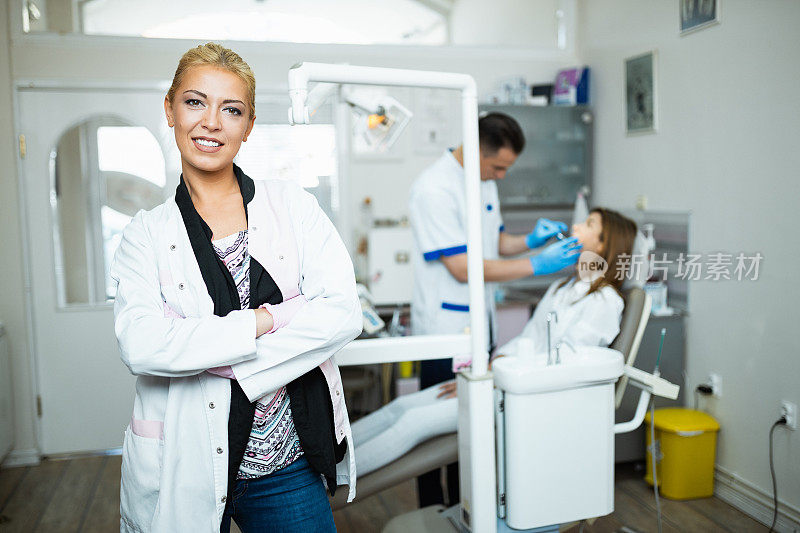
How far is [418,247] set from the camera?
8.61 ft

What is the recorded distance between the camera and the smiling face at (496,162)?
262cm

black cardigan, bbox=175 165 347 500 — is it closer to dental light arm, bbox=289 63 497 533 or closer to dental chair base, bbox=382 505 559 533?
dental light arm, bbox=289 63 497 533

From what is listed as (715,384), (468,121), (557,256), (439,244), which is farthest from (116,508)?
(715,384)

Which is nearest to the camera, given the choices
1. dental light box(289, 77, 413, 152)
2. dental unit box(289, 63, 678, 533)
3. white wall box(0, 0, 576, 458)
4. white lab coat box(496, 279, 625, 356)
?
dental unit box(289, 63, 678, 533)

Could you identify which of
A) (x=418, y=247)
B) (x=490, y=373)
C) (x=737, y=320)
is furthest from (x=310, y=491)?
(x=737, y=320)

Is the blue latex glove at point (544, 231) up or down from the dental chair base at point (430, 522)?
up

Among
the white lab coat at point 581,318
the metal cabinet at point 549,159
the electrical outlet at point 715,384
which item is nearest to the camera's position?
the white lab coat at point 581,318

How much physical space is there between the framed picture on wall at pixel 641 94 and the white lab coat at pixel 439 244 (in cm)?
127

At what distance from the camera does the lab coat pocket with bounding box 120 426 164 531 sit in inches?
45.7

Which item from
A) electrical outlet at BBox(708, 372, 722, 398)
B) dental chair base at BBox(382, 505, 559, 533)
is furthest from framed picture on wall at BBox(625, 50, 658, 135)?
dental chair base at BBox(382, 505, 559, 533)

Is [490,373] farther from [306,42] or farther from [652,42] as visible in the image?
[306,42]

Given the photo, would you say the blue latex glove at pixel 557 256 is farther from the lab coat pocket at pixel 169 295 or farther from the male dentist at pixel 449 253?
the lab coat pocket at pixel 169 295

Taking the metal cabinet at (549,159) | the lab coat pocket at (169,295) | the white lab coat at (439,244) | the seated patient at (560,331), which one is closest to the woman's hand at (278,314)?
the lab coat pocket at (169,295)

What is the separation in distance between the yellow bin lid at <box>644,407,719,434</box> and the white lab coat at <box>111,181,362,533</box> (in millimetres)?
2071
